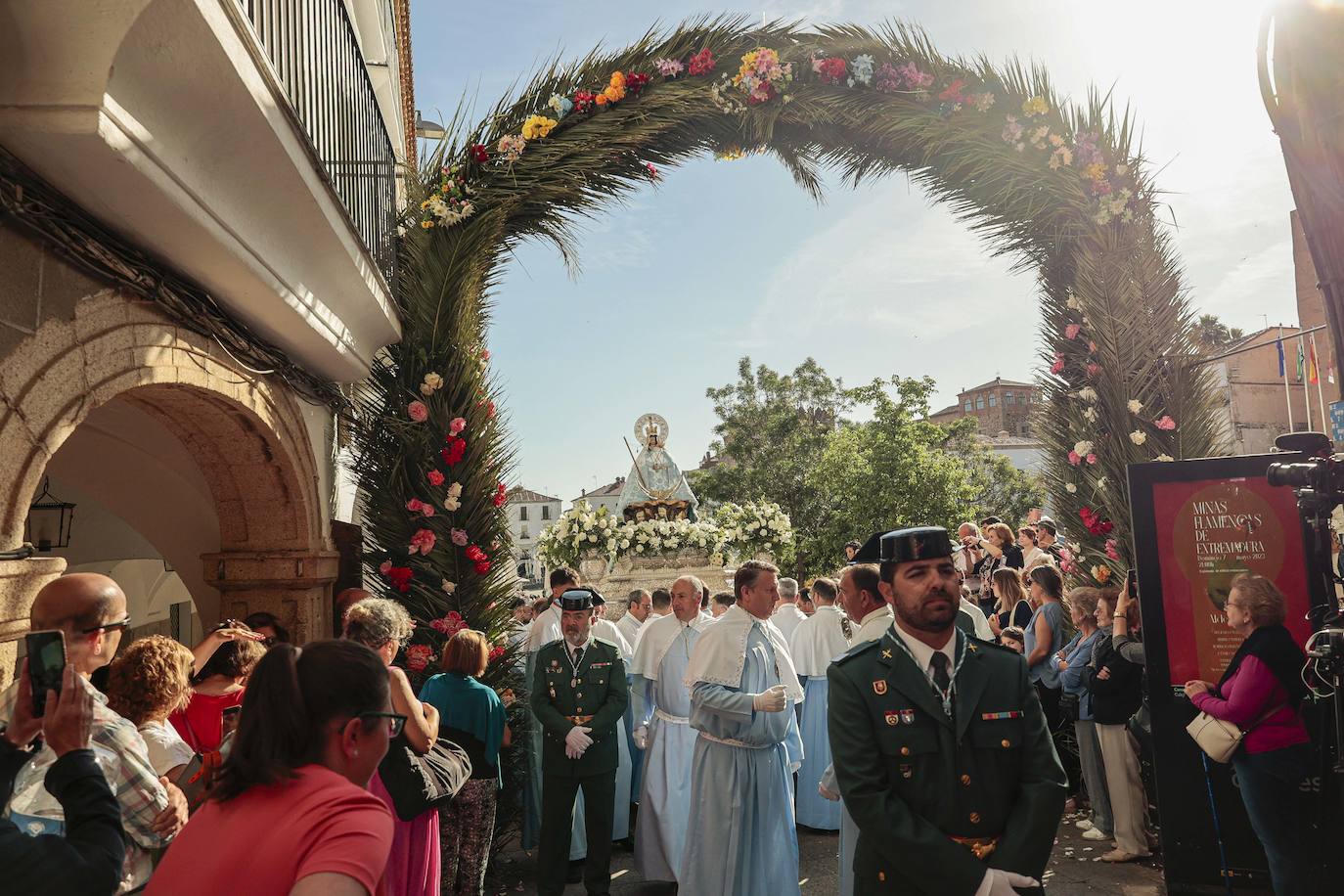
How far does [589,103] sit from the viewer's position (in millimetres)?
7469

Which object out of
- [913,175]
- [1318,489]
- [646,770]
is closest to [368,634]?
[646,770]

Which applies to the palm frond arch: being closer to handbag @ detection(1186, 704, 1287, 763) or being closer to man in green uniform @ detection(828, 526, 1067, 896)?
handbag @ detection(1186, 704, 1287, 763)

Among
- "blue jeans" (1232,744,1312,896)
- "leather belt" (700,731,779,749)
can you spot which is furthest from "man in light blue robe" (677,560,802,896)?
"blue jeans" (1232,744,1312,896)

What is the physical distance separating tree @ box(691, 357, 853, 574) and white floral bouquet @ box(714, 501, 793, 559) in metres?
23.3

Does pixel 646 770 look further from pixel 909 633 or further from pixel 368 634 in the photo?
pixel 909 633

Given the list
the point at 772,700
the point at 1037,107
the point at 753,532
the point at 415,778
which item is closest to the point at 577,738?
the point at 772,700

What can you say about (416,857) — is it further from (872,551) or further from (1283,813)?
(1283,813)

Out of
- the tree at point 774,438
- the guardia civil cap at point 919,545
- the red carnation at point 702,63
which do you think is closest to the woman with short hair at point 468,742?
the guardia civil cap at point 919,545

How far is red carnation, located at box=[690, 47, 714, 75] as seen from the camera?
7.51 metres

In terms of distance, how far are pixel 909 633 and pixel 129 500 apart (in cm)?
701

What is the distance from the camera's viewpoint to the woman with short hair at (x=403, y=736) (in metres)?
4.09

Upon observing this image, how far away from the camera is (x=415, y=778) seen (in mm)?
4258

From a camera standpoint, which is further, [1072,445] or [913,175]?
[913,175]

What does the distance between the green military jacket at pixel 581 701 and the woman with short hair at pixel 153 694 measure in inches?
110
